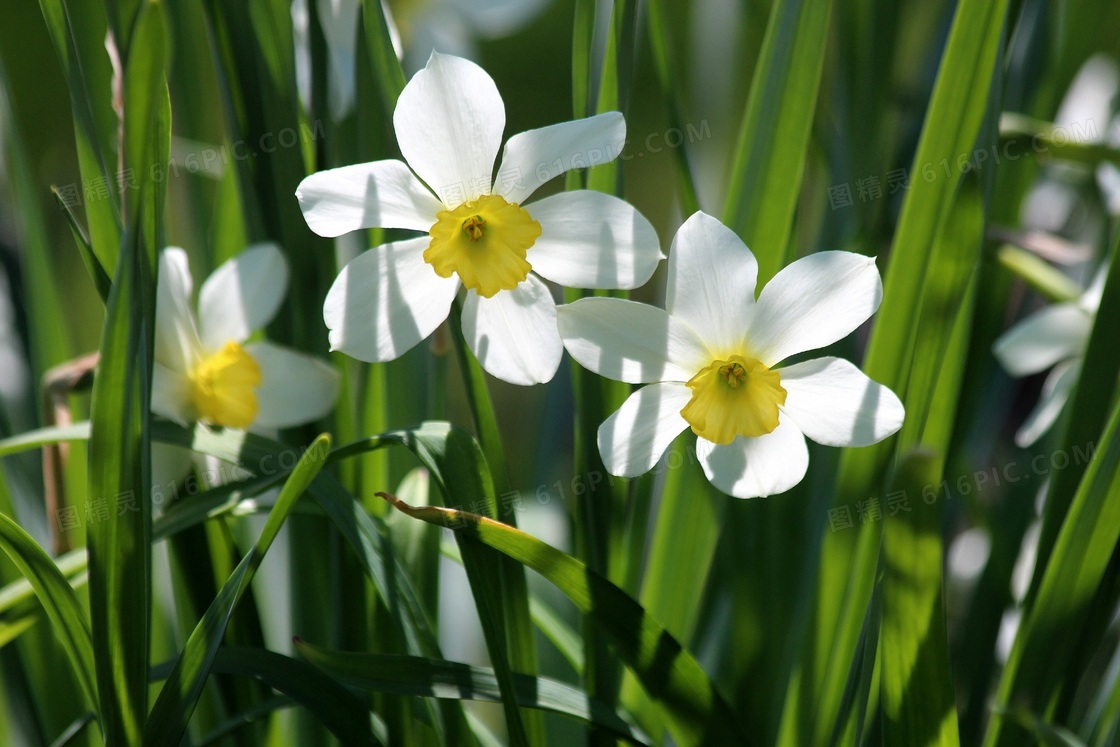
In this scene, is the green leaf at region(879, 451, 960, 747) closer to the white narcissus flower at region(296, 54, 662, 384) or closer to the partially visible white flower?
the white narcissus flower at region(296, 54, 662, 384)

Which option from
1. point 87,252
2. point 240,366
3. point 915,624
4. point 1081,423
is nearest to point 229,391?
point 240,366

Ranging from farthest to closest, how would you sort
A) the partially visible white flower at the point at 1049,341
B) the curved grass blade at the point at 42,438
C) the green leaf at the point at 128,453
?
1. the partially visible white flower at the point at 1049,341
2. the curved grass blade at the point at 42,438
3. the green leaf at the point at 128,453

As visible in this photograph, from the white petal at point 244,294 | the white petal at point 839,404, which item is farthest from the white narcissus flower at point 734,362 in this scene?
the white petal at point 244,294

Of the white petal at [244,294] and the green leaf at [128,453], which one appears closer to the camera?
the green leaf at [128,453]

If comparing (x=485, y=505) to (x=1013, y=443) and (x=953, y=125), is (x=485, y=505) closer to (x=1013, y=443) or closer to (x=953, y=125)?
(x=953, y=125)

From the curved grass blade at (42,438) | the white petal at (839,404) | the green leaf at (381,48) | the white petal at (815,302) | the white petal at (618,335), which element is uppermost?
the green leaf at (381,48)

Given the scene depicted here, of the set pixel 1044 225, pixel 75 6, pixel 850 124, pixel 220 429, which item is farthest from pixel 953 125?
pixel 1044 225

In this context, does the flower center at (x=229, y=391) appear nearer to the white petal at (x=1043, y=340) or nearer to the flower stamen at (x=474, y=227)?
the flower stamen at (x=474, y=227)

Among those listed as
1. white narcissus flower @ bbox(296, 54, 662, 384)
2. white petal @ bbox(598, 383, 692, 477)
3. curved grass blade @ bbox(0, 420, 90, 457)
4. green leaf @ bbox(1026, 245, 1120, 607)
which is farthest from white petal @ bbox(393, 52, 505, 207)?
green leaf @ bbox(1026, 245, 1120, 607)
